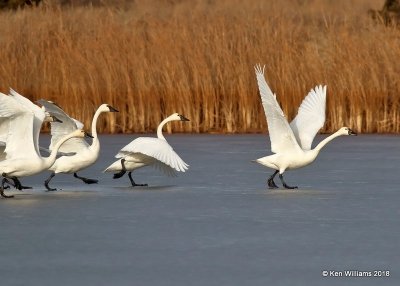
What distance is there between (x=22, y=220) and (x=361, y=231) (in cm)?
278

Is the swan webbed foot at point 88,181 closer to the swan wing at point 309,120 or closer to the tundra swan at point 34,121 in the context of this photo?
the tundra swan at point 34,121

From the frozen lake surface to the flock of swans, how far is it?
269mm

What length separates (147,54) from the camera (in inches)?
809

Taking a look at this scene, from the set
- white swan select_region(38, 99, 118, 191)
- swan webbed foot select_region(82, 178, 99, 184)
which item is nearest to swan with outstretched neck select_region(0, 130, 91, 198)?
white swan select_region(38, 99, 118, 191)

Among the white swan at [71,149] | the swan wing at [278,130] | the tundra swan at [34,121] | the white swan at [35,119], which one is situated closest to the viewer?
the tundra swan at [34,121]

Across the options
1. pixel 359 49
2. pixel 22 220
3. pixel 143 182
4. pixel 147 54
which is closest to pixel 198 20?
pixel 147 54

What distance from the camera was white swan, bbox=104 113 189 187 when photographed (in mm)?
12188

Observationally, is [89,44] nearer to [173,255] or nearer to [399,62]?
[399,62]

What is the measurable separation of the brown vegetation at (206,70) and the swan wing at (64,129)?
6718 millimetres

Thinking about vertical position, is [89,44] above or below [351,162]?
above

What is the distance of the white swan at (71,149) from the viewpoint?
12422 millimetres
